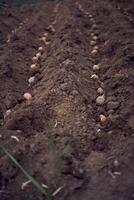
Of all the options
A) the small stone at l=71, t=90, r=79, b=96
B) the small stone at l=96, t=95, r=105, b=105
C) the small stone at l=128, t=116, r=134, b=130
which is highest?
the small stone at l=71, t=90, r=79, b=96

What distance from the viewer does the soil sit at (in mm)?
2158

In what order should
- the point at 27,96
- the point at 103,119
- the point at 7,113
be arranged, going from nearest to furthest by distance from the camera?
the point at 103,119, the point at 7,113, the point at 27,96

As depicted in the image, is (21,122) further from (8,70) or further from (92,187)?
(8,70)

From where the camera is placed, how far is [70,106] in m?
2.75

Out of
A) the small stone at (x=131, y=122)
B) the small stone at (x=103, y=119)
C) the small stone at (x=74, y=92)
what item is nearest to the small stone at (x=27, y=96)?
the small stone at (x=74, y=92)

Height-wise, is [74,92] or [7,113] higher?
[74,92]

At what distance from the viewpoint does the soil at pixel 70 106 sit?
216 cm

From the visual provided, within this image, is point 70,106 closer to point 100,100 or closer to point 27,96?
point 100,100

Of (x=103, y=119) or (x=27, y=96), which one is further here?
(x=27, y=96)

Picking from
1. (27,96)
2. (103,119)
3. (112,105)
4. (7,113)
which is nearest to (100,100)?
(112,105)

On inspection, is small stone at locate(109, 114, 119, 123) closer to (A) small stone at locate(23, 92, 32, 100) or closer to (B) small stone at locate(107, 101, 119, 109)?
(B) small stone at locate(107, 101, 119, 109)

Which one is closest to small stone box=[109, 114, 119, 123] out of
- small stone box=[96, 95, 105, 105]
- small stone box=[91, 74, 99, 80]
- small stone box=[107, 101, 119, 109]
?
small stone box=[107, 101, 119, 109]

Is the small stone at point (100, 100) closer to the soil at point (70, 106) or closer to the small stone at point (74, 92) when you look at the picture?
the soil at point (70, 106)

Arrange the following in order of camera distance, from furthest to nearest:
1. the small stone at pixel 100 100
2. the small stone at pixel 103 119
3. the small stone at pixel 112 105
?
1. the small stone at pixel 100 100
2. the small stone at pixel 112 105
3. the small stone at pixel 103 119
